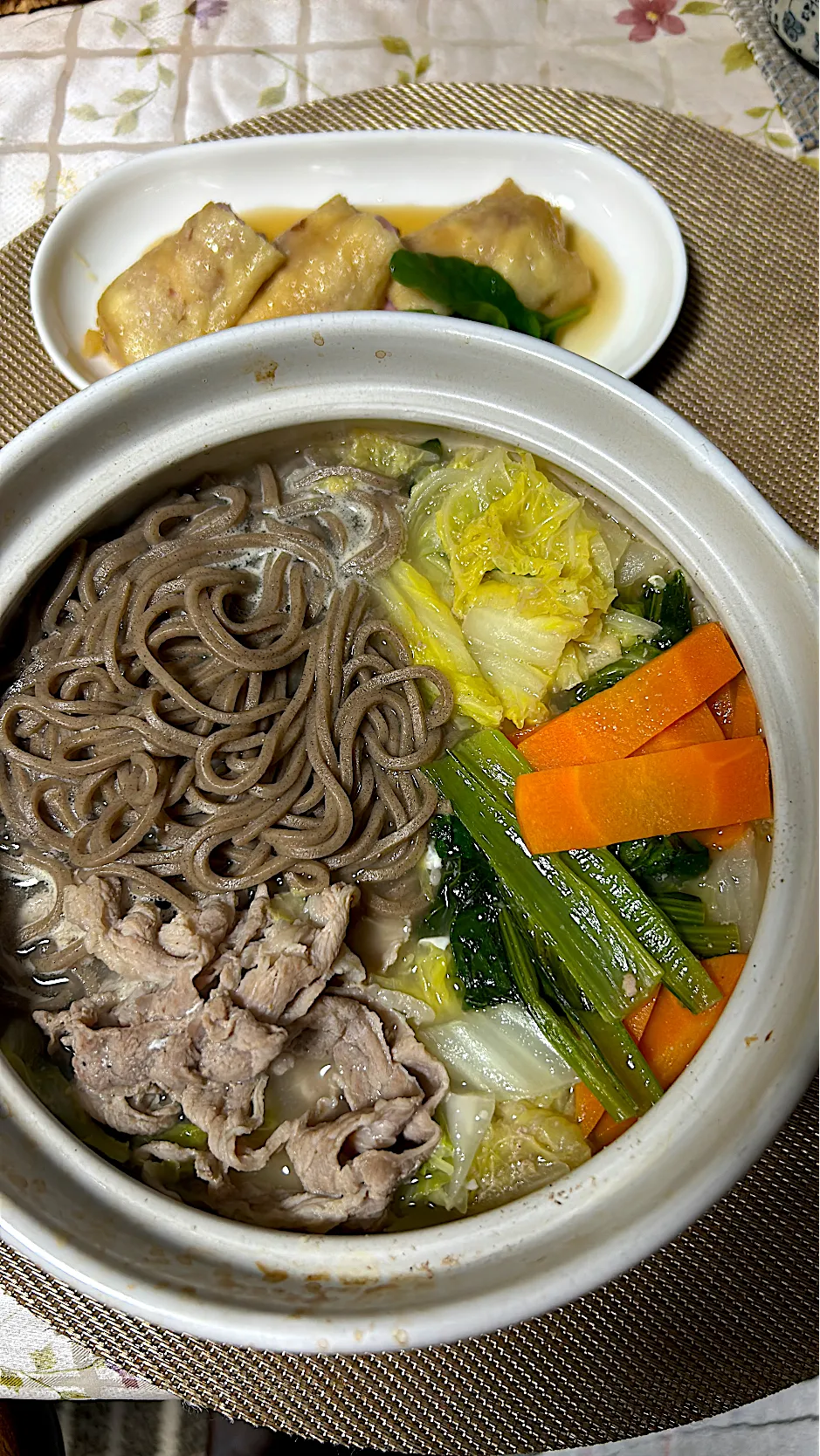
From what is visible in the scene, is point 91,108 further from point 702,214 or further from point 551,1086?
point 551,1086

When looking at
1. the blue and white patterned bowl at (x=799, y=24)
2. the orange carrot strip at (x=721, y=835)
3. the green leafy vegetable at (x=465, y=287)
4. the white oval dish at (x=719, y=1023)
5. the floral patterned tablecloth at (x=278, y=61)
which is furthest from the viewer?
the floral patterned tablecloth at (x=278, y=61)

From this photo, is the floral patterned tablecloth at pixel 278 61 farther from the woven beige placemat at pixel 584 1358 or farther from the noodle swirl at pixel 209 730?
the woven beige placemat at pixel 584 1358

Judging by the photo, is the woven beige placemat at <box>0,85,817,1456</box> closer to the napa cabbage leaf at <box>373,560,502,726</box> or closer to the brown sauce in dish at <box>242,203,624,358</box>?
the napa cabbage leaf at <box>373,560,502,726</box>

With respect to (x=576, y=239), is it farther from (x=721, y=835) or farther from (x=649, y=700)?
(x=721, y=835)

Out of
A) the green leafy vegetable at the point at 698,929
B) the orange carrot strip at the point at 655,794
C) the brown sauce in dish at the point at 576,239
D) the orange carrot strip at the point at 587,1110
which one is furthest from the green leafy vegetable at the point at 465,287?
the orange carrot strip at the point at 587,1110

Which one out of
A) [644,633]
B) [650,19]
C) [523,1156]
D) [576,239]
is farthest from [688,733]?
[650,19]

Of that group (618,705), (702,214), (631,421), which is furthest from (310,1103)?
(702,214)

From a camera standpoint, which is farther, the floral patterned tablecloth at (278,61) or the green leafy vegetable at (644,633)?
the floral patterned tablecloth at (278,61)
